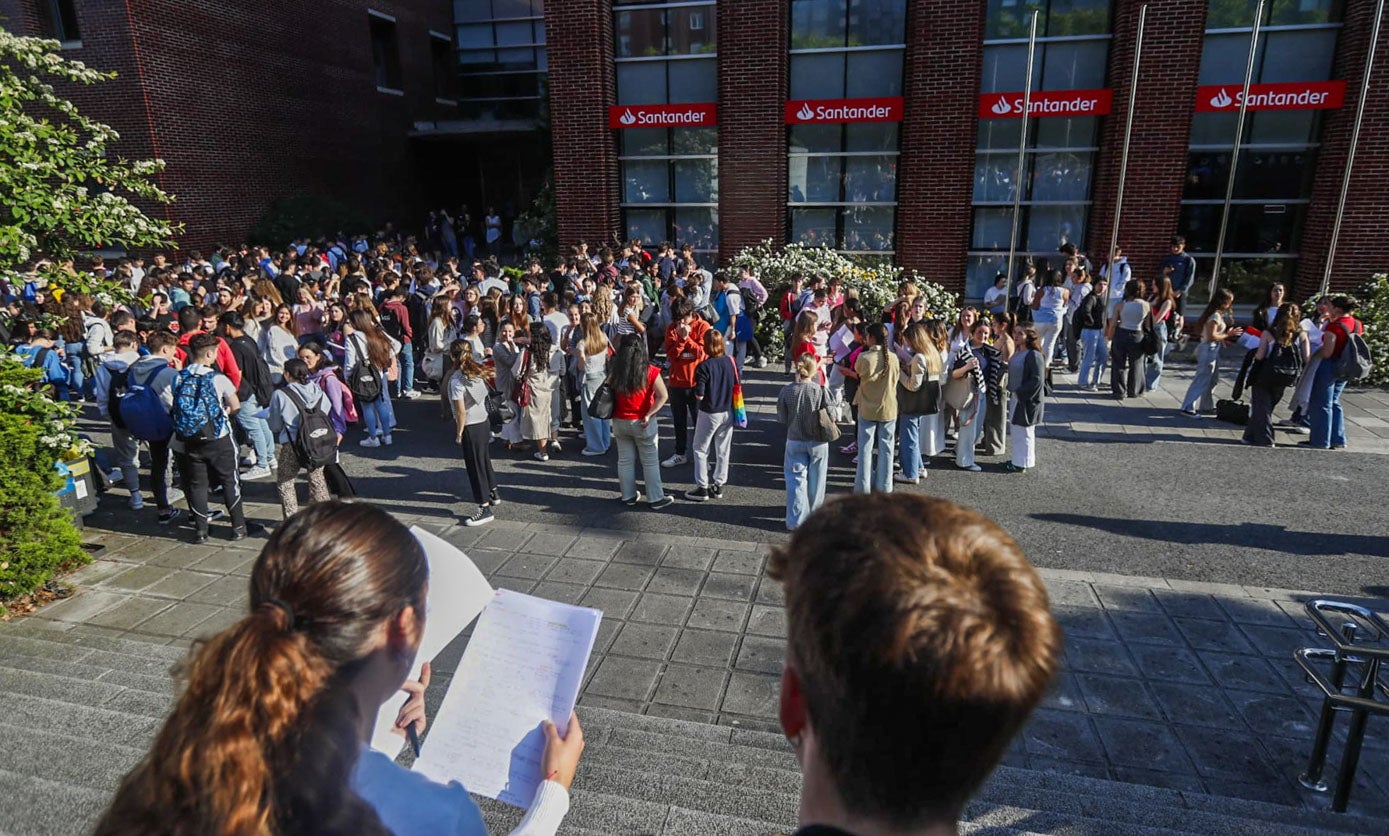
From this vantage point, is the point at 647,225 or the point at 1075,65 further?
the point at 647,225

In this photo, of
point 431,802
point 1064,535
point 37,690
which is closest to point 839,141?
point 1064,535

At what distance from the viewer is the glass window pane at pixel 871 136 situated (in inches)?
644

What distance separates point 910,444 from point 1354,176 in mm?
11614

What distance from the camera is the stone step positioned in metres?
2.90

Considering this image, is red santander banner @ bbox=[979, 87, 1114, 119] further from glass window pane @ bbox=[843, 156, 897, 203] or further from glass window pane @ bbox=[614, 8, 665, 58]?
glass window pane @ bbox=[614, 8, 665, 58]

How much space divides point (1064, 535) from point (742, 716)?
3.97 meters

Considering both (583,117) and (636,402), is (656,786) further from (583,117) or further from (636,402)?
(583,117)

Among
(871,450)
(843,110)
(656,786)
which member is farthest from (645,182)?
(656,786)

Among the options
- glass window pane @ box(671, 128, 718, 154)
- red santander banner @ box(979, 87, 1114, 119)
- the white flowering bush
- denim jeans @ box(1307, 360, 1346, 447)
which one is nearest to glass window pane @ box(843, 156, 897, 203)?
red santander banner @ box(979, 87, 1114, 119)

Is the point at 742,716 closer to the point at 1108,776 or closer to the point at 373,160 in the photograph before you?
the point at 1108,776

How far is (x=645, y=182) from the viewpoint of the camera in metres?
18.2

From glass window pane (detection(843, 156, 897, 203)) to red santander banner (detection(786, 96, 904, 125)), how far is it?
0.83 m

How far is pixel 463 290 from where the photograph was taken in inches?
518

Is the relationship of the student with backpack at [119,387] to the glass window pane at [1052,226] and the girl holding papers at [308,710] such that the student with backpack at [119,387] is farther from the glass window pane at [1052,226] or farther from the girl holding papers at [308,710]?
the glass window pane at [1052,226]
